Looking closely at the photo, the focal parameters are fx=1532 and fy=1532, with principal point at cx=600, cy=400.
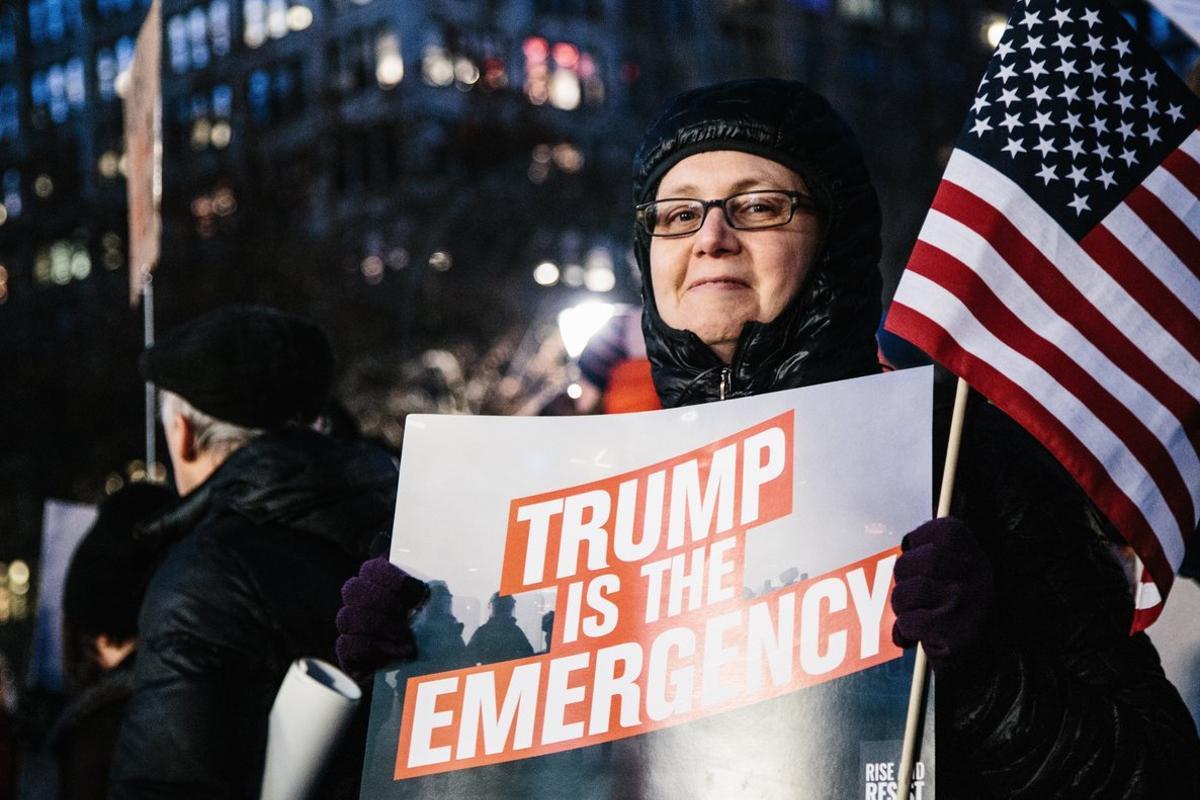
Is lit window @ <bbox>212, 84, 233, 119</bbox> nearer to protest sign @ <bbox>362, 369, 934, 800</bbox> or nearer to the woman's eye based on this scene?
the woman's eye

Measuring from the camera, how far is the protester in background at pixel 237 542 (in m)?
3.05

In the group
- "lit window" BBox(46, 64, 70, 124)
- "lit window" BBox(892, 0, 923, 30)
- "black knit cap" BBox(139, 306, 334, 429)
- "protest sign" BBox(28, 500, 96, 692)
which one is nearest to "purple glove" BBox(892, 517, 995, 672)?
"black knit cap" BBox(139, 306, 334, 429)

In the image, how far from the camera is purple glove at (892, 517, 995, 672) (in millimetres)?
1945

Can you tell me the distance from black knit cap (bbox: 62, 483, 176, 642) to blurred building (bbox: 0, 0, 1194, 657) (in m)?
9.07

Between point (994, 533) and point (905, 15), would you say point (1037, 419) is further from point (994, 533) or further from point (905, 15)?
point (905, 15)

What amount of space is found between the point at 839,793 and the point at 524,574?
0.54 m

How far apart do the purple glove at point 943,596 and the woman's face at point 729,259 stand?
1.76 feet

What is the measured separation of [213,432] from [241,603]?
0.68 metres

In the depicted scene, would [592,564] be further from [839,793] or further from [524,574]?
[839,793]

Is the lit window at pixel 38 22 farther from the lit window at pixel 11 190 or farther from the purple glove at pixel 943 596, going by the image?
the purple glove at pixel 943 596

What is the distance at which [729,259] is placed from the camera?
238 cm

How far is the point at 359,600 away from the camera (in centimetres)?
219

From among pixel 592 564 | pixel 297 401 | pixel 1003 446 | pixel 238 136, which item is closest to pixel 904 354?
pixel 297 401

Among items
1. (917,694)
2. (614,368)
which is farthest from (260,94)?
(917,694)
